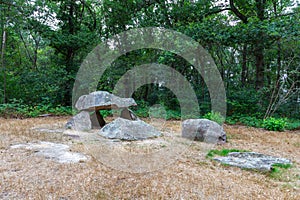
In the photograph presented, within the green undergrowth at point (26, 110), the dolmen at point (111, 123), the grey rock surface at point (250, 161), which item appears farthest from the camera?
the green undergrowth at point (26, 110)

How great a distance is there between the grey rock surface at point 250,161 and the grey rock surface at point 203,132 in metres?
1.33

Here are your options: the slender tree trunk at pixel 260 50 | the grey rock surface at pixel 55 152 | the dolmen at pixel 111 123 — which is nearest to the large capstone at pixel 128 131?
the dolmen at pixel 111 123

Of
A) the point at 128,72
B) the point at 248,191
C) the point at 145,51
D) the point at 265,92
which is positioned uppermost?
the point at 145,51

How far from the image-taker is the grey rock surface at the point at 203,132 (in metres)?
6.04

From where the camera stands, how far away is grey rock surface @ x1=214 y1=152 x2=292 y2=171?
3.81 meters

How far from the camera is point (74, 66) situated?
12.8 m

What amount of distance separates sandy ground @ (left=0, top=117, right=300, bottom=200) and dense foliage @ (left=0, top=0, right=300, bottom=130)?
625 centimetres

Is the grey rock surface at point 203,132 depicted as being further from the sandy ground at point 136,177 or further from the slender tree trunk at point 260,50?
the slender tree trunk at point 260,50

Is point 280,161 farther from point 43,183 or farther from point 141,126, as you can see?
point 43,183

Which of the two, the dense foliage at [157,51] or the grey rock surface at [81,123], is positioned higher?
the dense foliage at [157,51]

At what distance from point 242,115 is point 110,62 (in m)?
7.38

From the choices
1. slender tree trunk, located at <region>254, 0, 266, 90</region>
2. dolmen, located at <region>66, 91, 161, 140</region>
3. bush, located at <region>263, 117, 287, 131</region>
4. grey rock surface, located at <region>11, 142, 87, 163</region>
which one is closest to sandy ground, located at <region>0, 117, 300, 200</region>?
grey rock surface, located at <region>11, 142, 87, 163</region>

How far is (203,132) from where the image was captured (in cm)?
614

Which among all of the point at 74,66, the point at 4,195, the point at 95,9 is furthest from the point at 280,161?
the point at 95,9
